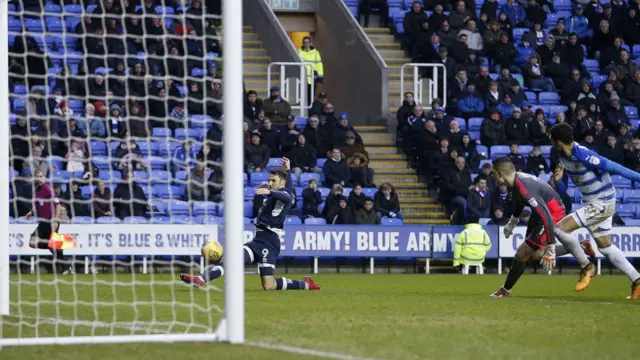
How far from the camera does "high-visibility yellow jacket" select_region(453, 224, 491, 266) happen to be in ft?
68.9

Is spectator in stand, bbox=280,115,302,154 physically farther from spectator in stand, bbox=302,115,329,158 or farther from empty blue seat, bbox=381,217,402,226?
empty blue seat, bbox=381,217,402,226

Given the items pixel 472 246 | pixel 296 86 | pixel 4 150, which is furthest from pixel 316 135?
pixel 4 150

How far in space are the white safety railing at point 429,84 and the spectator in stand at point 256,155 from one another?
464 centimetres

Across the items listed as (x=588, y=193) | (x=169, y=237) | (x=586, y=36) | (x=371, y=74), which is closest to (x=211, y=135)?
(x=169, y=237)

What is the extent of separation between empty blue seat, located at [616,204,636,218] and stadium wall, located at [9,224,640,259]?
62.9 inches

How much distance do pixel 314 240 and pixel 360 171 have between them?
239 centimetres

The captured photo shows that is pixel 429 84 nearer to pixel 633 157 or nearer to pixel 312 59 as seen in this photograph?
pixel 312 59

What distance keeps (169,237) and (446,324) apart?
36.2ft

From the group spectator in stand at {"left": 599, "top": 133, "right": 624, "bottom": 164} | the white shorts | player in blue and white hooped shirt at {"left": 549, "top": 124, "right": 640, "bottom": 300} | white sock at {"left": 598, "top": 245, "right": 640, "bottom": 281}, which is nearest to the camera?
player in blue and white hooped shirt at {"left": 549, "top": 124, "right": 640, "bottom": 300}

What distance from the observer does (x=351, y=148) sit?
909 inches

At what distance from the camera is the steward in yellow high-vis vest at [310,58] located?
25.9m

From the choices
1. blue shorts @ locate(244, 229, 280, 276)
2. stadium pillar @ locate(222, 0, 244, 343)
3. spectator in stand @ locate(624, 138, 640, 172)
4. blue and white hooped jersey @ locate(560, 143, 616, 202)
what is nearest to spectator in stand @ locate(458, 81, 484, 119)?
spectator in stand @ locate(624, 138, 640, 172)

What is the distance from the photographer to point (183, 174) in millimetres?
18422

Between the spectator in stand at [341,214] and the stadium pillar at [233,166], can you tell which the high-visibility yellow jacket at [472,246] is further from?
the stadium pillar at [233,166]
